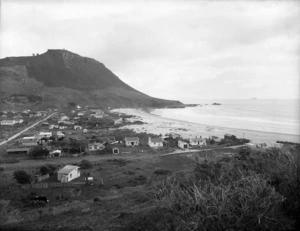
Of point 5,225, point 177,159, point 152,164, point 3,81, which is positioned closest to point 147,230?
point 5,225

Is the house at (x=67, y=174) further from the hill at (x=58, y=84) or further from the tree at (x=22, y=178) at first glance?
the hill at (x=58, y=84)

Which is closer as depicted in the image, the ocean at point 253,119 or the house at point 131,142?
the house at point 131,142

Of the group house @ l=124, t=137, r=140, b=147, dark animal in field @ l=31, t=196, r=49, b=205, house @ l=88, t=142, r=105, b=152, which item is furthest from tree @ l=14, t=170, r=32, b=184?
house @ l=124, t=137, r=140, b=147

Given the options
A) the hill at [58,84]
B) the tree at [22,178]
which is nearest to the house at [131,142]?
the tree at [22,178]

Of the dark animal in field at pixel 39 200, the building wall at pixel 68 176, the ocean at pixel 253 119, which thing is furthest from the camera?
the ocean at pixel 253 119

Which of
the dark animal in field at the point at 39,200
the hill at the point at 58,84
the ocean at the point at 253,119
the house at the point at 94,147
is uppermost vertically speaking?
the hill at the point at 58,84

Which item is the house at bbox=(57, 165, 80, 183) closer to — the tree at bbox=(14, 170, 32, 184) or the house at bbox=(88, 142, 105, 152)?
the tree at bbox=(14, 170, 32, 184)

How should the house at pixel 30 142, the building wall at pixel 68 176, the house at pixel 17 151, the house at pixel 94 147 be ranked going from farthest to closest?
the house at pixel 30 142
the house at pixel 94 147
the house at pixel 17 151
the building wall at pixel 68 176

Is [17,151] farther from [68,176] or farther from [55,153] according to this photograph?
[68,176]

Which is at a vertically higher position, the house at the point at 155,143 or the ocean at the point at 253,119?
the ocean at the point at 253,119
